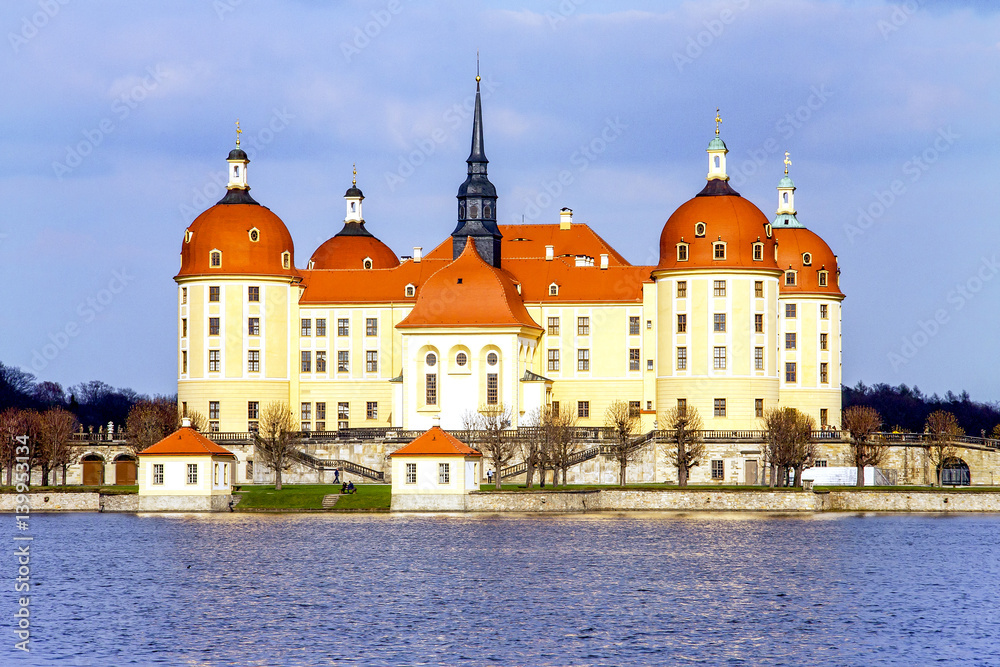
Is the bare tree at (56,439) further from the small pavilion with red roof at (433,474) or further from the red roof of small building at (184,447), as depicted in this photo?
the small pavilion with red roof at (433,474)

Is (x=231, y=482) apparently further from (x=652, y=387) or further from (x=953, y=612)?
(x=953, y=612)

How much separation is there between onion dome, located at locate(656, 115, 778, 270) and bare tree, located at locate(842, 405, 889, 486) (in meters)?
9.99

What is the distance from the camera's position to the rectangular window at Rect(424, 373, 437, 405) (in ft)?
298

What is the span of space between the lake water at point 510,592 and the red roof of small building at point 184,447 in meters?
4.46

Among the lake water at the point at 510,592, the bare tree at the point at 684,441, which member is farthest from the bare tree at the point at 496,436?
the bare tree at the point at 684,441

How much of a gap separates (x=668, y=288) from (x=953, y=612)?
48.2 meters

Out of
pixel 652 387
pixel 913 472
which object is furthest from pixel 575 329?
pixel 913 472

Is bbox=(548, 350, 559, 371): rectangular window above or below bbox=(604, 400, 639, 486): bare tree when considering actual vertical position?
above

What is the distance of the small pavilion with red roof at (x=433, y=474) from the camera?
7306 centimetres

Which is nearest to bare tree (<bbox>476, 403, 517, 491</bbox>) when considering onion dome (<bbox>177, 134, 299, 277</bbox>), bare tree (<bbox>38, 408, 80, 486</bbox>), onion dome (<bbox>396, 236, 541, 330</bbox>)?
onion dome (<bbox>396, 236, 541, 330</bbox>)

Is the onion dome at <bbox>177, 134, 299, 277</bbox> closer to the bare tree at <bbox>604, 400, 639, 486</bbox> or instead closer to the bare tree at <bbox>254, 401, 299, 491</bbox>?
the bare tree at <bbox>254, 401, 299, 491</bbox>

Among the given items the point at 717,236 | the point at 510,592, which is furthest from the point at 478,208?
the point at 510,592

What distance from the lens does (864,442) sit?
84.4 meters

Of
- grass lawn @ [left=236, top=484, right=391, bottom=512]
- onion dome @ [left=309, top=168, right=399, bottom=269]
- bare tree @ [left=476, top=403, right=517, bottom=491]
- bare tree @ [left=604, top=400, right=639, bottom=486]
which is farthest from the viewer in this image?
onion dome @ [left=309, top=168, right=399, bottom=269]
